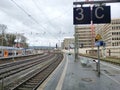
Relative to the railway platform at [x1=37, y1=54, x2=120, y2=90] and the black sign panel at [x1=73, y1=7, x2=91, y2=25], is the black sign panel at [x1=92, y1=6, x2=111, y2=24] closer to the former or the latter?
the black sign panel at [x1=73, y1=7, x2=91, y2=25]

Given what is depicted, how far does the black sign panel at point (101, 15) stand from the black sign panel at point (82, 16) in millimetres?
343

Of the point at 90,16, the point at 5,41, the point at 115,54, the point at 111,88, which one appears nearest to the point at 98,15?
the point at 90,16

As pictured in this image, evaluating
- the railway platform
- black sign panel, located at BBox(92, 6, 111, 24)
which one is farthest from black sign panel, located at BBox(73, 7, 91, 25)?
the railway platform

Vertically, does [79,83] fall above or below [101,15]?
below

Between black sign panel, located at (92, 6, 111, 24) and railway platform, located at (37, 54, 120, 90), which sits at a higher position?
black sign panel, located at (92, 6, 111, 24)

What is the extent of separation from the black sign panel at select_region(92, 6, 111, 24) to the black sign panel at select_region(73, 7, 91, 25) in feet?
1.12

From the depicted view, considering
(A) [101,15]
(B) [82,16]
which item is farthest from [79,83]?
(A) [101,15]

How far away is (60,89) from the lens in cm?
1505

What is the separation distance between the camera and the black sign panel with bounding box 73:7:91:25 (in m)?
15.9

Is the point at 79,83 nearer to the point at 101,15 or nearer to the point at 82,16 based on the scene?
the point at 82,16

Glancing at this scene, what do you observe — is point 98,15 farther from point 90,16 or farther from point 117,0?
point 117,0

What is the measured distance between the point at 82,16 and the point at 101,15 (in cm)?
119

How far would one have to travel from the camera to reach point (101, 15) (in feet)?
52.2

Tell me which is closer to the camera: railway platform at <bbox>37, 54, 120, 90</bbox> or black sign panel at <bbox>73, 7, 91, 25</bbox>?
railway platform at <bbox>37, 54, 120, 90</bbox>
